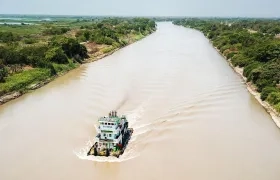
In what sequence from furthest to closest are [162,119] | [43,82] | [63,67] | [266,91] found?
1. [63,67]
2. [43,82]
3. [266,91]
4. [162,119]

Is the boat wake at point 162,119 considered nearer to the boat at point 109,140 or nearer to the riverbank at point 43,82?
the boat at point 109,140

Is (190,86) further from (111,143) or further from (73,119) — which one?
(111,143)

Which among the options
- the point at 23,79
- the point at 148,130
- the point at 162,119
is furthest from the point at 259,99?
the point at 23,79

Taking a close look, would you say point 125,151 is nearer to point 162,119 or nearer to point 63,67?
point 162,119

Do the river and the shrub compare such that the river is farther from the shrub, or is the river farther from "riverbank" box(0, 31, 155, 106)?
the shrub

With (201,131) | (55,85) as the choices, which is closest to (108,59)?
(55,85)
